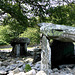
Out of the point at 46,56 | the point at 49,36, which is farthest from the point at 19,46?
the point at 49,36

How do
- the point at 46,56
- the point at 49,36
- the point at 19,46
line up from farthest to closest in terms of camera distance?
the point at 19,46, the point at 46,56, the point at 49,36

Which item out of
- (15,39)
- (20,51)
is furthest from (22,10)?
(20,51)

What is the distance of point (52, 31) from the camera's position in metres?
4.50

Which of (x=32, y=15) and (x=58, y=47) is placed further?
(x=32, y=15)

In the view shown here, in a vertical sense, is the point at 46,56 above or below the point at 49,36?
below

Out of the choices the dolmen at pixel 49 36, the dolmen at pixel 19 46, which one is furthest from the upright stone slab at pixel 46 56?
the dolmen at pixel 19 46

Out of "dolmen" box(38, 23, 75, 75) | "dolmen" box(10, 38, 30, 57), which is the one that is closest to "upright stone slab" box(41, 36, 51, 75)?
"dolmen" box(38, 23, 75, 75)

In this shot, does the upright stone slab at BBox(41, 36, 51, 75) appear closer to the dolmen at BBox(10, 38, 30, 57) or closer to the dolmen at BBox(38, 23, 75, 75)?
the dolmen at BBox(38, 23, 75, 75)

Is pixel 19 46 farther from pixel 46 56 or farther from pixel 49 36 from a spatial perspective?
pixel 49 36

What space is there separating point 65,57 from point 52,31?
13.7ft

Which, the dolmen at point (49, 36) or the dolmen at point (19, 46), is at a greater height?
the dolmen at point (49, 36)

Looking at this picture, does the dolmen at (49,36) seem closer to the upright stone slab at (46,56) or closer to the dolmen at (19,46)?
the upright stone slab at (46,56)

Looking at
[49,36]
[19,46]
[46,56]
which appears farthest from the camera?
[19,46]

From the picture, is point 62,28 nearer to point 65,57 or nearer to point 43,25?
point 43,25
